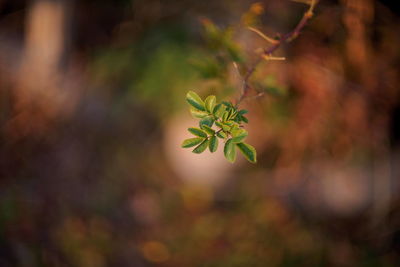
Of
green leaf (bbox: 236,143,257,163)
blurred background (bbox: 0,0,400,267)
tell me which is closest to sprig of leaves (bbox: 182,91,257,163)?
green leaf (bbox: 236,143,257,163)

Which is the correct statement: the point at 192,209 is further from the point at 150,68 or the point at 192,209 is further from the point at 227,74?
the point at 227,74

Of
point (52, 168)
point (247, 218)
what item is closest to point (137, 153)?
point (52, 168)

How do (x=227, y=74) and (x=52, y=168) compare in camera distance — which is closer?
(x=227, y=74)

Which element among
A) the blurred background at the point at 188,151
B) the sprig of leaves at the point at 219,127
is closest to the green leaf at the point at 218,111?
the sprig of leaves at the point at 219,127

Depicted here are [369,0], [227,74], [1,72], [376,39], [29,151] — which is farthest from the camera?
[1,72]

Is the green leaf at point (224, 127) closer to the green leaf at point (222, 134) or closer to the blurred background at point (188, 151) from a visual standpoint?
the green leaf at point (222, 134)

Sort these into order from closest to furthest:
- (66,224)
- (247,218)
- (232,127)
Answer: (232,127) < (66,224) < (247,218)

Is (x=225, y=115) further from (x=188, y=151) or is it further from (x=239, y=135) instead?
(x=188, y=151)
